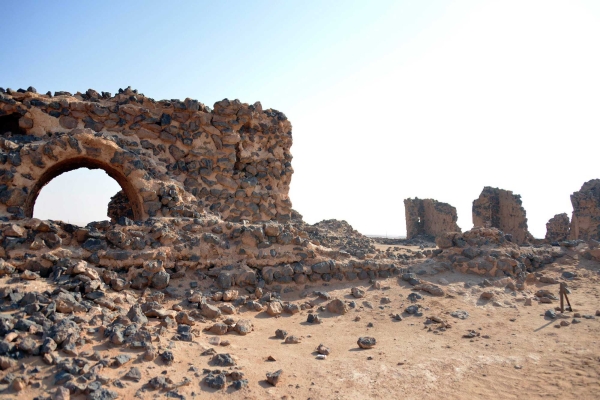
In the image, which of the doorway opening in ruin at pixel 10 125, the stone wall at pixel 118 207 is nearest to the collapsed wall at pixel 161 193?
the doorway opening in ruin at pixel 10 125

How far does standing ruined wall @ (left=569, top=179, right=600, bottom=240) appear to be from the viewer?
17.4 meters

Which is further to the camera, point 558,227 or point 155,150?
point 558,227

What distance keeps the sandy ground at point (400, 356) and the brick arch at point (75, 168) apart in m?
2.95

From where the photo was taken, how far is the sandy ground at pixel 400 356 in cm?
366

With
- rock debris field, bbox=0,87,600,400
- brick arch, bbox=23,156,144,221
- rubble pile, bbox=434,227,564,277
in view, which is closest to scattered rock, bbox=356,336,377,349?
rock debris field, bbox=0,87,600,400

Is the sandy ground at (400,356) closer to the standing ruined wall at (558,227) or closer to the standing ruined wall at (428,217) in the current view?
the standing ruined wall at (558,227)

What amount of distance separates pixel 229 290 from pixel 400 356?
2.72 metres

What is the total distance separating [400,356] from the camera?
458 centimetres

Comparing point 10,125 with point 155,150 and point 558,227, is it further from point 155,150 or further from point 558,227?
point 558,227

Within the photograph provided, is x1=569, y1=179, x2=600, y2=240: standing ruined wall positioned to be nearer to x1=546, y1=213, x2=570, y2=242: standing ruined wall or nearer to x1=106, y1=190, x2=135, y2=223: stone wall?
x1=546, y1=213, x2=570, y2=242: standing ruined wall

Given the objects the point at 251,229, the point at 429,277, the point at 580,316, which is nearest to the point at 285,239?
the point at 251,229

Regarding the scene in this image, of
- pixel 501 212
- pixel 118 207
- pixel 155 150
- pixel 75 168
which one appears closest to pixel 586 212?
pixel 501 212

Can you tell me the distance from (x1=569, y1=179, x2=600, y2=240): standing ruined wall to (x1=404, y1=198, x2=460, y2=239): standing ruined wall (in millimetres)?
5297

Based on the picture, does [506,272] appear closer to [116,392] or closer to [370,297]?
[370,297]
